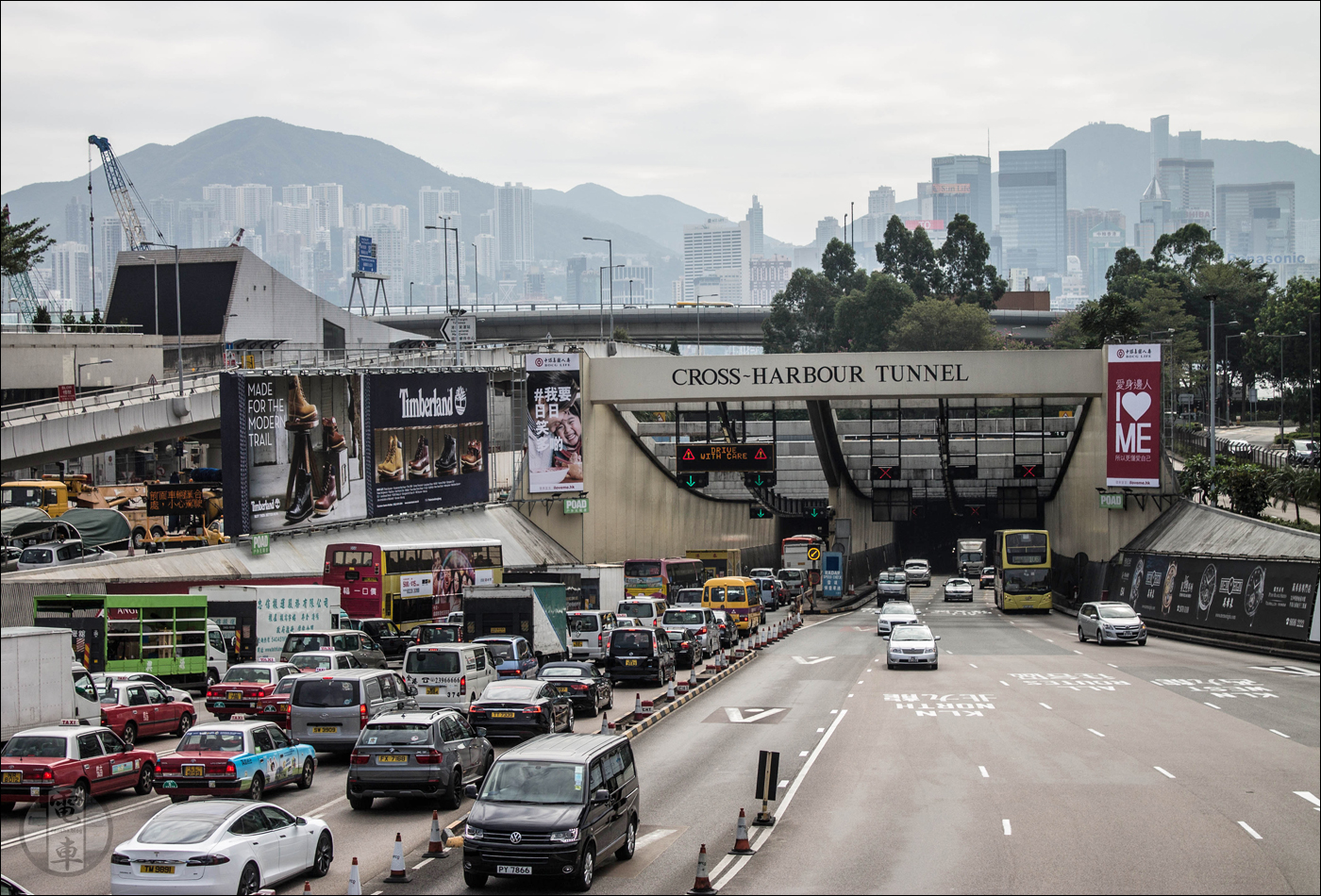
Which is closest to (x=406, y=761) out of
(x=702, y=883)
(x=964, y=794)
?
(x=702, y=883)

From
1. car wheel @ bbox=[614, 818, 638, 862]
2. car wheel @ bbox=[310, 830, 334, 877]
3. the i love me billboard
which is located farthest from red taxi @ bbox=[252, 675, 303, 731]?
the i love me billboard

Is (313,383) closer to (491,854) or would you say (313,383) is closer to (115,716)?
(115,716)

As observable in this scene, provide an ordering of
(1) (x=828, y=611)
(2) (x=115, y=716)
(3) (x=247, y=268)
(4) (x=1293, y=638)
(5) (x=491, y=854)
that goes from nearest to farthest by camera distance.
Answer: (5) (x=491, y=854) → (2) (x=115, y=716) → (4) (x=1293, y=638) → (1) (x=828, y=611) → (3) (x=247, y=268)

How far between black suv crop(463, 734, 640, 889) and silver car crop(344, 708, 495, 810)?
302 cm

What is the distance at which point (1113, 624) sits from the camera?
43.3 metres

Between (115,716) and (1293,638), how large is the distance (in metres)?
31.1

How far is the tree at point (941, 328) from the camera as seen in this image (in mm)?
115688

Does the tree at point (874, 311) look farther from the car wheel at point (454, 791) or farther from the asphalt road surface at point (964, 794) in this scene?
the car wheel at point (454, 791)

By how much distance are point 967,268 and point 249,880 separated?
13146cm

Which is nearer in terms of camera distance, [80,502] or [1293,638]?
[1293,638]

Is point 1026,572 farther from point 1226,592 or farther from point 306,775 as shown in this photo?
point 306,775

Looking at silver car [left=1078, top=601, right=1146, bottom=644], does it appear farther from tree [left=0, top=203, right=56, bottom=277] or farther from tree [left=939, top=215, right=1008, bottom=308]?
tree [left=939, top=215, right=1008, bottom=308]

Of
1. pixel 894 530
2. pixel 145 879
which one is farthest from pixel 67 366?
pixel 894 530

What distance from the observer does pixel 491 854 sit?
14.2 m
